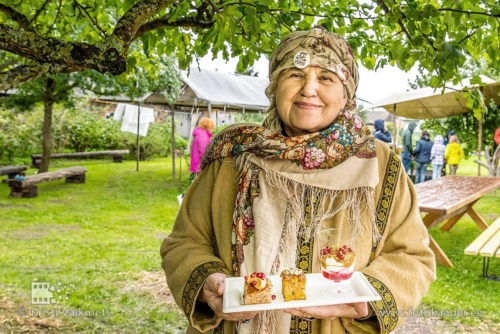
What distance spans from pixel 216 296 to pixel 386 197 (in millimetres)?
660

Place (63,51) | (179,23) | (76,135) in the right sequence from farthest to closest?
(76,135), (179,23), (63,51)

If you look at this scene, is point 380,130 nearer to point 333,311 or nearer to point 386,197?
point 386,197

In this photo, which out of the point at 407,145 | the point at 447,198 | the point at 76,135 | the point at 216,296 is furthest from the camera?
the point at 76,135

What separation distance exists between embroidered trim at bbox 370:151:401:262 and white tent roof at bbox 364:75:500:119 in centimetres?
841

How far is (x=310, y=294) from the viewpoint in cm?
133

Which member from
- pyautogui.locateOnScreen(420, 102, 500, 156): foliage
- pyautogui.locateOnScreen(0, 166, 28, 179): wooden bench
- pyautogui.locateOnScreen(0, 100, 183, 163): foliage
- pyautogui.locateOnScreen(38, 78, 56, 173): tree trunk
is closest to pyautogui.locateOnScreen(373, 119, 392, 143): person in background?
pyautogui.locateOnScreen(420, 102, 500, 156): foliage

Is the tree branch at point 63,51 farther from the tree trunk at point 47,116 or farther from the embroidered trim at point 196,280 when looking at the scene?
the tree trunk at point 47,116

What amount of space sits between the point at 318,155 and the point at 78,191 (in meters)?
9.53

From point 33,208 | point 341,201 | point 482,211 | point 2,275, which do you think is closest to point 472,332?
point 341,201

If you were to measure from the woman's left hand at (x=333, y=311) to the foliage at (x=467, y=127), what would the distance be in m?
11.6

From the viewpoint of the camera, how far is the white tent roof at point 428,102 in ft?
31.9

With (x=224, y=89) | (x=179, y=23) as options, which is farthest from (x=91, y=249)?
(x=224, y=89)

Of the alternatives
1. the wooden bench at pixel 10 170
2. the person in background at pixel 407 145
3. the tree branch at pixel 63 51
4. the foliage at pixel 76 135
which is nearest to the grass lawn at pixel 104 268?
the wooden bench at pixel 10 170

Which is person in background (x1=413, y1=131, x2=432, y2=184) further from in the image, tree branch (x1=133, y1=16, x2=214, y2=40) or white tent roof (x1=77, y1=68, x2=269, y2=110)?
tree branch (x1=133, y1=16, x2=214, y2=40)
